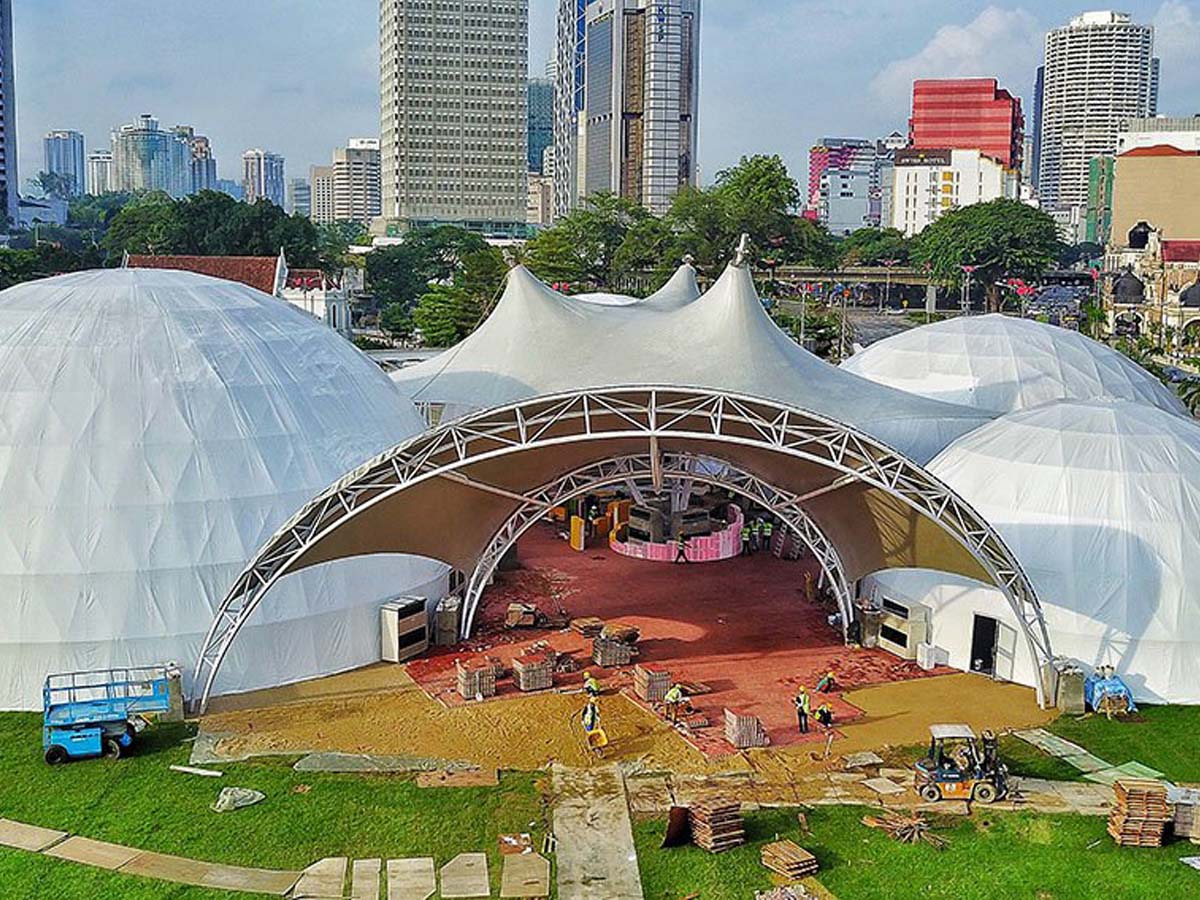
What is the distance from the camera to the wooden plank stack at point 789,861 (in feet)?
59.5

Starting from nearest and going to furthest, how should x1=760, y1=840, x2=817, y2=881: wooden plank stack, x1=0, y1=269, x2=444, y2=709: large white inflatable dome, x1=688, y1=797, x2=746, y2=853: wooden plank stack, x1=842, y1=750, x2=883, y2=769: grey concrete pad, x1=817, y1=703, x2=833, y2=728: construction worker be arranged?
x1=760, y1=840, x2=817, y2=881: wooden plank stack
x1=688, y1=797, x2=746, y2=853: wooden plank stack
x1=842, y1=750, x2=883, y2=769: grey concrete pad
x1=817, y1=703, x2=833, y2=728: construction worker
x1=0, y1=269, x2=444, y2=709: large white inflatable dome

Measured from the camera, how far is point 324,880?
1786 cm

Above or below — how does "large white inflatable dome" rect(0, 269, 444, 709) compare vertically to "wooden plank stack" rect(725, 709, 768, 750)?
→ above

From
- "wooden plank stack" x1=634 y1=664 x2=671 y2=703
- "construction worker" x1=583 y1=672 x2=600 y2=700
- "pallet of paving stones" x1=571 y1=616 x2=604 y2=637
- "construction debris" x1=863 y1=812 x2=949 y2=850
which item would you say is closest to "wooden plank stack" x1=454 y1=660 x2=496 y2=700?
"construction worker" x1=583 y1=672 x2=600 y2=700

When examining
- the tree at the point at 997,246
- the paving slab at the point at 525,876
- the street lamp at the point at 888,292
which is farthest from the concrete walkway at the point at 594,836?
the street lamp at the point at 888,292

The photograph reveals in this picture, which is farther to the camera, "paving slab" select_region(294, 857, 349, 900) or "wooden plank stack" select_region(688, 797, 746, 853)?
"wooden plank stack" select_region(688, 797, 746, 853)

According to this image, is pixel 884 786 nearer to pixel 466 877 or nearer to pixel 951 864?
pixel 951 864

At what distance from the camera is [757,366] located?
34.4 metres

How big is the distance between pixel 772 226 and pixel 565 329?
7352 cm

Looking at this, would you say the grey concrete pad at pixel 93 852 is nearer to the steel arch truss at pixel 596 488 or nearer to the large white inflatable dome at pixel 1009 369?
the steel arch truss at pixel 596 488

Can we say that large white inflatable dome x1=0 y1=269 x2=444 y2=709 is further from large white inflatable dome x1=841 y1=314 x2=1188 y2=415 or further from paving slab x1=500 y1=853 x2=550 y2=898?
large white inflatable dome x1=841 y1=314 x2=1188 y2=415

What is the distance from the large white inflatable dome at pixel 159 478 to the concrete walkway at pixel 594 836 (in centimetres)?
767

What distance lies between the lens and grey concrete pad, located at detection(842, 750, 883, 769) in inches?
872

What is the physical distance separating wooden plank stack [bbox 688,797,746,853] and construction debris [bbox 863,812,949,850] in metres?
2.34
